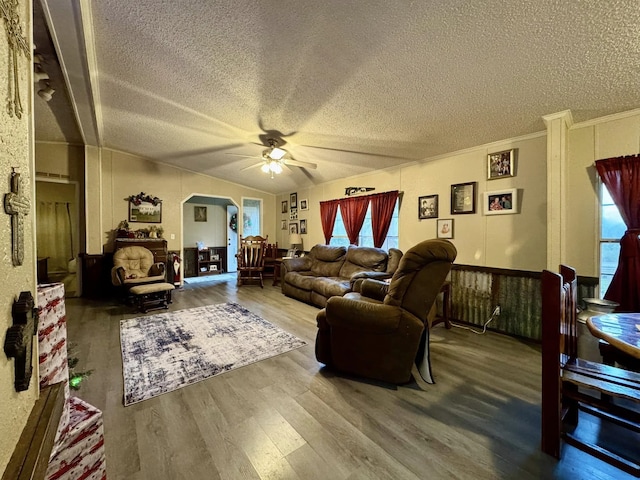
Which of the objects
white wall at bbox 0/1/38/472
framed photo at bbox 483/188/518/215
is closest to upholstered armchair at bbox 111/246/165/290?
white wall at bbox 0/1/38/472

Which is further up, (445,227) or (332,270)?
(445,227)

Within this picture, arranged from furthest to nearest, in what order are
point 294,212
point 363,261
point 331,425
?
point 294,212, point 363,261, point 331,425

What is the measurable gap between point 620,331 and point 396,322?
1171mm

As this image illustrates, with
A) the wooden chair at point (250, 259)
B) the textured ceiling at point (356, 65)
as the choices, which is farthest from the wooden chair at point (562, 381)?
the wooden chair at point (250, 259)

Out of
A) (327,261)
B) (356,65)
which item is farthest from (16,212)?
(327,261)

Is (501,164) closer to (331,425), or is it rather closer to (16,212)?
(331,425)

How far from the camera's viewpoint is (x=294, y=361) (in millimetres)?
2475

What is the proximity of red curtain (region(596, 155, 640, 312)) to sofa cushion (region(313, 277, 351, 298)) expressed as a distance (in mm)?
2780

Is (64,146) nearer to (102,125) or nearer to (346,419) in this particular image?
(102,125)

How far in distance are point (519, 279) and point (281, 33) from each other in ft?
11.5

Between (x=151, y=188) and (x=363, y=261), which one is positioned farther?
(x=151, y=188)

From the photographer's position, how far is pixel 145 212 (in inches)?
216

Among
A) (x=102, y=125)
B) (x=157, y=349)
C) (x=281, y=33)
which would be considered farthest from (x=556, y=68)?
(x=102, y=125)

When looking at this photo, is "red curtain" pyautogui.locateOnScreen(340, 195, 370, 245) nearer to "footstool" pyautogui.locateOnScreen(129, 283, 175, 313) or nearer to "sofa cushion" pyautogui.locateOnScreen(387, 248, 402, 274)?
"sofa cushion" pyautogui.locateOnScreen(387, 248, 402, 274)
